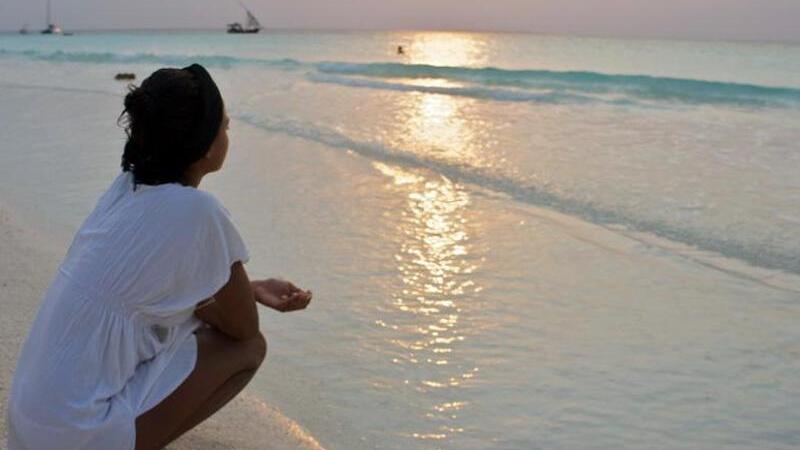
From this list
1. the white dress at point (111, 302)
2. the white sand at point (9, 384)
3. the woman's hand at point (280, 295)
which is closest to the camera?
the white dress at point (111, 302)

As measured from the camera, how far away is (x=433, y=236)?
637 cm

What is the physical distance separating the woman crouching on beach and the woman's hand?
1.42 ft

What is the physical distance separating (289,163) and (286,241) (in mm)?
3421

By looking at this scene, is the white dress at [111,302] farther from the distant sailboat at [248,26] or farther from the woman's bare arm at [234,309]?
the distant sailboat at [248,26]

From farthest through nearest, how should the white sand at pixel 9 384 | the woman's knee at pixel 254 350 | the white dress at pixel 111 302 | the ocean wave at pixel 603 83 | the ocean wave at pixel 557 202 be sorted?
1. the ocean wave at pixel 603 83
2. the ocean wave at pixel 557 202
3. the white sand at pixel 9 384
4. the woman's knee at pixel 254 350
5. the white dress at pixel 111 302

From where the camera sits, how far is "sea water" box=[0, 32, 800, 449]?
3631 mm

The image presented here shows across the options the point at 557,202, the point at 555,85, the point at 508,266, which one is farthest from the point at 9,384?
the point at 555,85

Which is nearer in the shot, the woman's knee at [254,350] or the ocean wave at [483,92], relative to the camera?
the woman's knee at [254,350]

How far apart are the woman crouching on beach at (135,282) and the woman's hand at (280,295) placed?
43 cm

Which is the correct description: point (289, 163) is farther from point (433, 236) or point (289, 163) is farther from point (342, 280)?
point (342, 280)

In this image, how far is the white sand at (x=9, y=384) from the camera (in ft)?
10.0

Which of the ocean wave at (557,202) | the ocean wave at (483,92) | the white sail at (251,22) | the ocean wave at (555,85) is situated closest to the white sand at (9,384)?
the ocean wave at (557,202)

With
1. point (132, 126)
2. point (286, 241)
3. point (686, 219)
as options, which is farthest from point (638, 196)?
point (132, 126)

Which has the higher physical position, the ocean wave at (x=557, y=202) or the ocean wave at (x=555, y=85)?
the ocean wave at (x=557, y=202)
